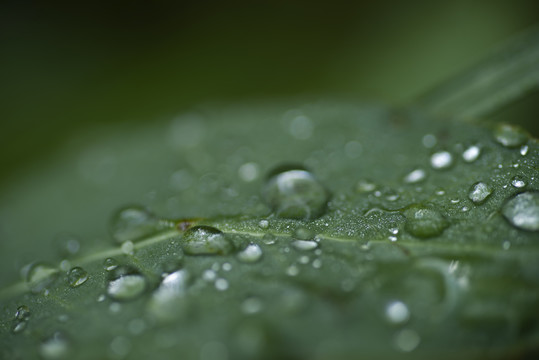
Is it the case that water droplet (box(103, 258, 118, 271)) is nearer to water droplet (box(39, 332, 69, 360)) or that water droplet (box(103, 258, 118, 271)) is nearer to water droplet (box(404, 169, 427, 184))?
water droplet (box(39, 332, 69, 360))

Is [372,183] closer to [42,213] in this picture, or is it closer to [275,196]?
[275,196]

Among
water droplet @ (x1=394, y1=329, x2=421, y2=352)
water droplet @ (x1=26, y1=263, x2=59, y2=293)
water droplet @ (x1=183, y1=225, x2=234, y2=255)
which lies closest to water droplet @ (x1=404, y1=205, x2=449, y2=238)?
water droplet @ (x1=394, y1=329, x2=421, y2=352)

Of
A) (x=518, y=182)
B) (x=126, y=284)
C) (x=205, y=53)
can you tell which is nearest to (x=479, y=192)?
(x=518, y=182)

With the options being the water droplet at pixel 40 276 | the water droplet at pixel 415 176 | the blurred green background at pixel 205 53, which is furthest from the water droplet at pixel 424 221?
the blurred green background at pixel 205 53

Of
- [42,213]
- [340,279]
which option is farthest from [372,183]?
[42,213]

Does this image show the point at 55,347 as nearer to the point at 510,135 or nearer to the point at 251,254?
the point at 251,254

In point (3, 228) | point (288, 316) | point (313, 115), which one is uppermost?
point (313, 115)
